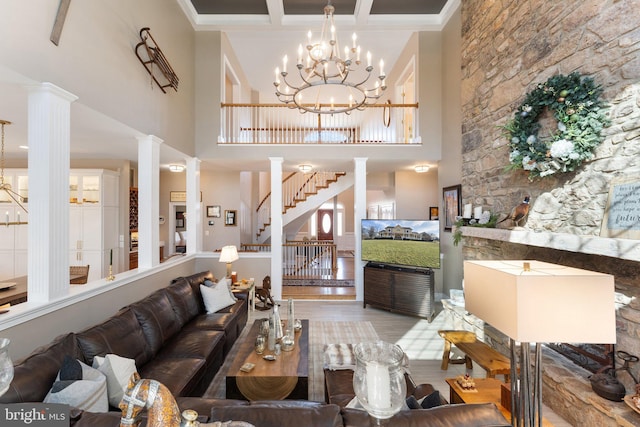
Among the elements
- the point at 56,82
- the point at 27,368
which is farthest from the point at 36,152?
the point at 27,368

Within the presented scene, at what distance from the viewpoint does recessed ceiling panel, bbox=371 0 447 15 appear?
552cm

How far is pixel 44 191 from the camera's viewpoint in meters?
2.54

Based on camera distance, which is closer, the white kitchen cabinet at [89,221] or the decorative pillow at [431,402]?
the decorative pillow at [431,402]

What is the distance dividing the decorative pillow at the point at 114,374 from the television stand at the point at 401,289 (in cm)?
405

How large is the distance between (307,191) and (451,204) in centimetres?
427

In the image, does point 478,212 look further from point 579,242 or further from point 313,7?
point 313,7

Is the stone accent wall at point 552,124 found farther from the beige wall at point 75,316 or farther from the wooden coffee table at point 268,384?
the beige wall at point 75,316

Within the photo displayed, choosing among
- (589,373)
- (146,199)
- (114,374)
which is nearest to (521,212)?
(589,373)

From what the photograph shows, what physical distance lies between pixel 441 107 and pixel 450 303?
381 cm

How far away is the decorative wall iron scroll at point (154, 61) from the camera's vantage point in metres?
3.89

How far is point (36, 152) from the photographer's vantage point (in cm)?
253

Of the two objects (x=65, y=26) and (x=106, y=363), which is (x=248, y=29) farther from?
(x=106, y=363)

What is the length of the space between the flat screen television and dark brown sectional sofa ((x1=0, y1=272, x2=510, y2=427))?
2451 millimetres
